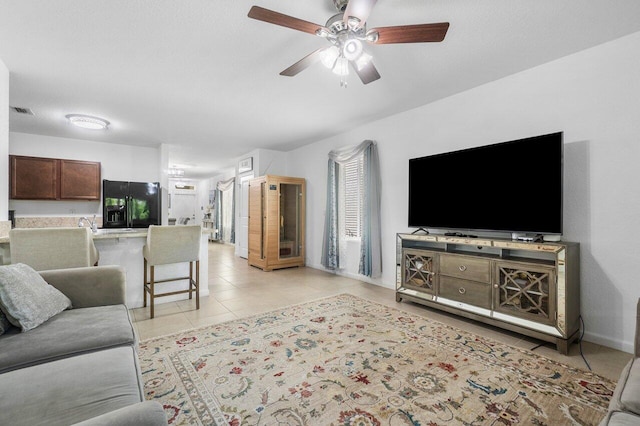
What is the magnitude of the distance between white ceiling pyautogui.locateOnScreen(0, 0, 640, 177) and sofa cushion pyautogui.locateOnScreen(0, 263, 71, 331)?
1.84 metres

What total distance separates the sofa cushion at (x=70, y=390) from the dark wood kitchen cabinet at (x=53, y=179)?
5567 mm

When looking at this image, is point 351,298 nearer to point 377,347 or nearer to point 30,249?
point 377,347

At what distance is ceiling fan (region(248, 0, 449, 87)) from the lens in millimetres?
1713

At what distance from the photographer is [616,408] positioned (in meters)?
1.06

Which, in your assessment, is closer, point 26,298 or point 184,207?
point 26,298

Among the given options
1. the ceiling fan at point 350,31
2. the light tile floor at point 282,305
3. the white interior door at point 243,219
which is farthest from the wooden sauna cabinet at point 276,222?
the ceiling fan at point 350,31

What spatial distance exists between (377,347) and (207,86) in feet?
10.6

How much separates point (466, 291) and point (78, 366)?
307 centimetres

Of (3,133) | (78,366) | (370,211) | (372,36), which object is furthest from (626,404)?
(3,133)

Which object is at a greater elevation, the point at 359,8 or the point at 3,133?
the point at 359,8

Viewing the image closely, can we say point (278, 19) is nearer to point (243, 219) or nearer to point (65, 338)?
point (65, 338)

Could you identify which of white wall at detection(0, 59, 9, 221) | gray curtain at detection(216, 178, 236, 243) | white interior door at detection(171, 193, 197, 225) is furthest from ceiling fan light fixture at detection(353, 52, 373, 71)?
white interior door at detection(171, 193, 197, 225)

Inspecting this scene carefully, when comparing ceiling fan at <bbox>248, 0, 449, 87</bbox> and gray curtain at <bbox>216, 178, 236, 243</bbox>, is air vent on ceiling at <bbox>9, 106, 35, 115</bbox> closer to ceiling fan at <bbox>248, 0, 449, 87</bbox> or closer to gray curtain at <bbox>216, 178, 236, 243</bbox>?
ceiling fan at <bbox>248, 0, 449, 87</bbox>

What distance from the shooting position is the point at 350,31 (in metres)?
1.93
